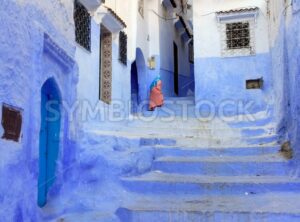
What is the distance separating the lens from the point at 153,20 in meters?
14.0

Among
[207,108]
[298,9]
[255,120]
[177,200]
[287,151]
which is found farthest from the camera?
[207,108]

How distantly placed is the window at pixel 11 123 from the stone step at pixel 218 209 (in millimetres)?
1727

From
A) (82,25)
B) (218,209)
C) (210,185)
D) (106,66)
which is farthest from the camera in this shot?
(106,66)

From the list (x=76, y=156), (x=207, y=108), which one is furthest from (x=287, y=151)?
(x=207, y=108)

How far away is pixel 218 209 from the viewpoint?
4.32 meters

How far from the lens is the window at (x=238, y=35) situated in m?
12.0

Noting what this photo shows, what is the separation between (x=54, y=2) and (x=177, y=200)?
9.68 feet

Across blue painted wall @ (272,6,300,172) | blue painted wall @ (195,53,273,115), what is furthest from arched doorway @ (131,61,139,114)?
blue painted wall @ (272,6,300,172)

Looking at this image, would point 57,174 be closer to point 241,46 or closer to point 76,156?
point 76,156

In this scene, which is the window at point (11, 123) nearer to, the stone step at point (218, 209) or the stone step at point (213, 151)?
the stone step at point (218, 209)

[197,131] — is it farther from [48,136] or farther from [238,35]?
[48,136]

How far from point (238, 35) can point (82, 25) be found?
6.08 meters

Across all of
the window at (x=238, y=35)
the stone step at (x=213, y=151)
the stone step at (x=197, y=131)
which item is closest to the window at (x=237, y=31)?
the window at (x=238, y=35)

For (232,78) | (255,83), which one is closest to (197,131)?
(232,78)
